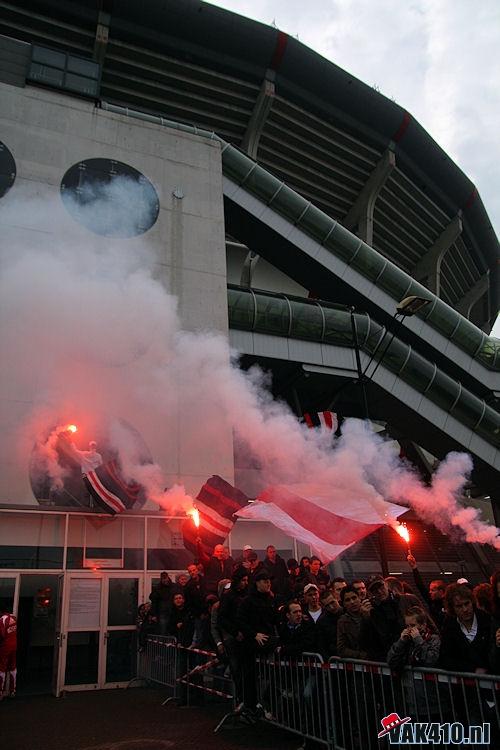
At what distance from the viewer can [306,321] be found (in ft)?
66.1

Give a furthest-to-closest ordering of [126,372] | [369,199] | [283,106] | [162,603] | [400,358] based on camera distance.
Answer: [369,199] < [283,106] < [400,358] < [126,372] < [162,603]

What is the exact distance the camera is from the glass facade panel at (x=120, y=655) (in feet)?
36.7

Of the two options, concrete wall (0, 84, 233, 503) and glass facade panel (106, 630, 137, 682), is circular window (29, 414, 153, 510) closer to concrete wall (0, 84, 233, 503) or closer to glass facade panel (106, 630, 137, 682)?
concrete wall (0, 84, 233, 503)

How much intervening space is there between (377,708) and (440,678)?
1.03 m

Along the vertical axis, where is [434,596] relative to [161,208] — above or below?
below

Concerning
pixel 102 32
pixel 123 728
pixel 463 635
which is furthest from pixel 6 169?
pixel 463 635

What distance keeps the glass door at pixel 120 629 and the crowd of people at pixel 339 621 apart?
1.88m

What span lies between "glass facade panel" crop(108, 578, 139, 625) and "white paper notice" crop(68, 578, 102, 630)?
26cm

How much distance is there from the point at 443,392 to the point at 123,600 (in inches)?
553

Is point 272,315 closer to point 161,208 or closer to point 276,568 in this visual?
point 161,208

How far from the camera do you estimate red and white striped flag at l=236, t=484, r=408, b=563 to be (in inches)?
354

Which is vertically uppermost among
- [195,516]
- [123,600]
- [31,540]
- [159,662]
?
[195,516]

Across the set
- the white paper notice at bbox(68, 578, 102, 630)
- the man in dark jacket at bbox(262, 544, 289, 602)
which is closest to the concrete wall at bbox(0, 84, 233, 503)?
the white paper notice at bbox(68, 578, 102, 630)

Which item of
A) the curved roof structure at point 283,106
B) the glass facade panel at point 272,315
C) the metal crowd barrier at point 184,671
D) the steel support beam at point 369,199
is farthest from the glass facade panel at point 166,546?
the steel support beam at point 369,199
